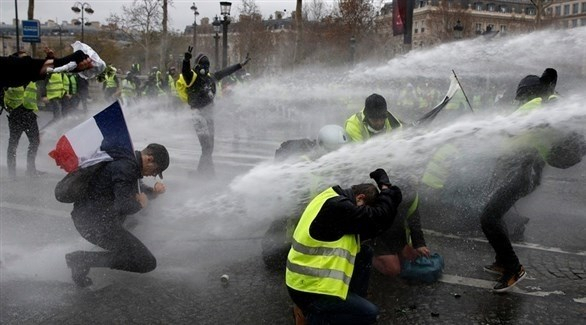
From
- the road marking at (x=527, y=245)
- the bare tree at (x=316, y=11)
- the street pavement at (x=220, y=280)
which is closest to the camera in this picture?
the street pavement at (x=220, y=280)

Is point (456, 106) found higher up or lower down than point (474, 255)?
higher up

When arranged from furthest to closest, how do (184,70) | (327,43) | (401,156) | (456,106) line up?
(327,43) → (184,70) → (456,106) → (401,156)

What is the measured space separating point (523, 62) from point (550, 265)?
34.3 feet

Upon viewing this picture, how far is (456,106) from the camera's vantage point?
7051 mm

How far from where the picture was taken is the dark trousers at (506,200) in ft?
15.8

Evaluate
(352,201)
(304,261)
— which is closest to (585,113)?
(352,201)

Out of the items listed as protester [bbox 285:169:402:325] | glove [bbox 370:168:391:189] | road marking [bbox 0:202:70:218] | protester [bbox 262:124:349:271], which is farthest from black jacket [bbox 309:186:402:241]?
road marking [bbox 0:202:70:218]

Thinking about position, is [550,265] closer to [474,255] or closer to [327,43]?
[474,255]

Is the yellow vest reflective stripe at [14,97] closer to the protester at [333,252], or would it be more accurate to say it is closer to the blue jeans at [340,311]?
the protester at [333,252]

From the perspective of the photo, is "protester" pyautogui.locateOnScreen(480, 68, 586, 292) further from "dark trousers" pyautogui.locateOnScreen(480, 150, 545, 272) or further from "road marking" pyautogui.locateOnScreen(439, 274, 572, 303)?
"road marking" pyautogui.locateOnScreen(439, 274, 572, 303)

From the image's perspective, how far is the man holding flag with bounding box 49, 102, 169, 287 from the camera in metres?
4.54

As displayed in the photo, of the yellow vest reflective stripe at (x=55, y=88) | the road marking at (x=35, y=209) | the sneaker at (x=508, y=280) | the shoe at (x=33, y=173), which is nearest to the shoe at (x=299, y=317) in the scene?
the sneaker at (x=508, y=280)

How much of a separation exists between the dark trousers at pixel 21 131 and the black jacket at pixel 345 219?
7093 millimetres

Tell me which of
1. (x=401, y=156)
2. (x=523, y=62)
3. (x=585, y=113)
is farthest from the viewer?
(x=523, y=62)
